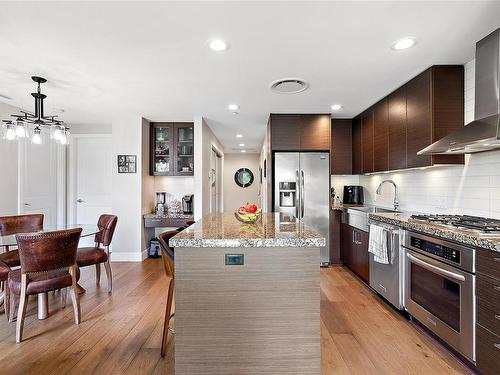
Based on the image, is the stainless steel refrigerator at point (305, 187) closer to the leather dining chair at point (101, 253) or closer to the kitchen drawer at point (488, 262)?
the leather dining chair at point (101, 253)

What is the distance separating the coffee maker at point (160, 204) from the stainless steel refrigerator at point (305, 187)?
2141 millimetres

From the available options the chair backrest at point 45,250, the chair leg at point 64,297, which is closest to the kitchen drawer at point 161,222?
the chair leg at point 64,297

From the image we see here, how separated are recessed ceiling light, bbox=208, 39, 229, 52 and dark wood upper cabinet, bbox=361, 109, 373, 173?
8.49ft

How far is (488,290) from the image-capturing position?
65.5 inches

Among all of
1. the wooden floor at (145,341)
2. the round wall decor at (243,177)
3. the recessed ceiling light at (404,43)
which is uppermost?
the recessed ceiling light at (404,43)

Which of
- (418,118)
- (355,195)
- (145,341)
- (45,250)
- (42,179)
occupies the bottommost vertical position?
(145,341)

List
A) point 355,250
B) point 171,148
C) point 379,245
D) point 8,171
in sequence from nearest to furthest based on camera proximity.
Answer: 1. point 379,245
2. point 355,250
3. point 8,171
4. point 171,148

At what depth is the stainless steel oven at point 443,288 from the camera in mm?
1795

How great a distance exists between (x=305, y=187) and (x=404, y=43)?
2.41 m

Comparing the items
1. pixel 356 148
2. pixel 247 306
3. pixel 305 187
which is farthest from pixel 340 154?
pixel 247 306

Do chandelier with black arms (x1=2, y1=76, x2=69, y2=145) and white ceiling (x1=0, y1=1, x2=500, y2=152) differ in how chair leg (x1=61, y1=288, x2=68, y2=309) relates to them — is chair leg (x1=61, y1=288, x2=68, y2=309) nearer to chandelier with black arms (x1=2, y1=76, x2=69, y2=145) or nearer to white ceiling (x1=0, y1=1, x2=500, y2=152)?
chandelier with black arms (x1=2, y1=76, x2=69, y2=145)

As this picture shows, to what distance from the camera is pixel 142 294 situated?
318 centimetres

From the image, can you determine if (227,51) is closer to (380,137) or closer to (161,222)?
(380,137)

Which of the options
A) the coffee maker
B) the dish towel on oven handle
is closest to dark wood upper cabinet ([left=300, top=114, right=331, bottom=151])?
the dish towel on oven handle
